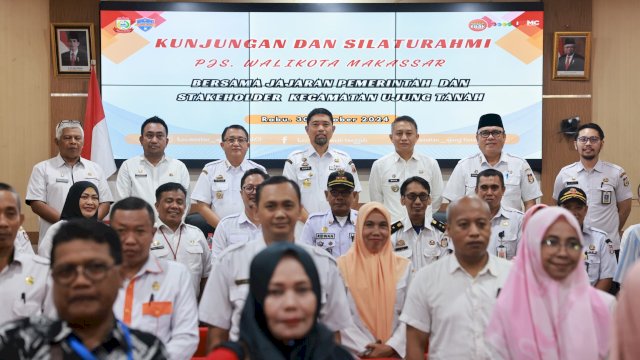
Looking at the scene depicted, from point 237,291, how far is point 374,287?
1.11 m

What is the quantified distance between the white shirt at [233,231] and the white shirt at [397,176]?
1.25 meters

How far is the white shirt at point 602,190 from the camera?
591 cm

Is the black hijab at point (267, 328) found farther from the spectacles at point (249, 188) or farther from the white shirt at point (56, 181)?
the white shirt at point (56, 181)

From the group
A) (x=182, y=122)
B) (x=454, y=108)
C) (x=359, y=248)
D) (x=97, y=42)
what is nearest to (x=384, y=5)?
(x=454, y=108)

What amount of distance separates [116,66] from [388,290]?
13.9 feet

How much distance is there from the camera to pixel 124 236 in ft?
10.5

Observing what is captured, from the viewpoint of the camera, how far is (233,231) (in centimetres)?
485

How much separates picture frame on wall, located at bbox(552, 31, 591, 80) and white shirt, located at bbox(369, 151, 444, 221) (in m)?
2.29

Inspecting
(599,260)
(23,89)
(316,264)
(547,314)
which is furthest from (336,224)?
(23,89)

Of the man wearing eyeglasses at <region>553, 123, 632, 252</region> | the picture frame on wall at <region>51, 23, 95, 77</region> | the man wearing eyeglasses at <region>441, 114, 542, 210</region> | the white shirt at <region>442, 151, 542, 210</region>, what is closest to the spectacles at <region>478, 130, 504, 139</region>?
the man wearing eyeglasses at <region>441, 114, 542, 210</region>

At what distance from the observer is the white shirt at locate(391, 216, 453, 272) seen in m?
4.70

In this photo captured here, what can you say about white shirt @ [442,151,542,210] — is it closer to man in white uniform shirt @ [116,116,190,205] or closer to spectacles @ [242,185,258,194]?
spectacles @ [242,185,258,194]

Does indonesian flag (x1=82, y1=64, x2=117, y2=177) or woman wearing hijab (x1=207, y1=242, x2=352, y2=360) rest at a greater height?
indonesian flag (x1=82, y1=64, x2=117, y2=177)

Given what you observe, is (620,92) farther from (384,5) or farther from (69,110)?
(69,110)
